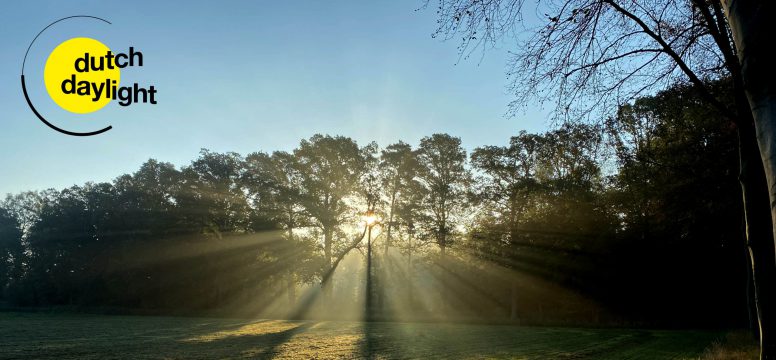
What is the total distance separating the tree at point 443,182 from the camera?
40219mm

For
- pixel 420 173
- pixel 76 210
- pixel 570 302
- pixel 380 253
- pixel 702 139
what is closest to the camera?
pixel 702 139

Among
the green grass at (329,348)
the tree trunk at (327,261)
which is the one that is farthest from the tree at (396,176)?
the green grass at (329,348)

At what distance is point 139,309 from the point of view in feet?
149

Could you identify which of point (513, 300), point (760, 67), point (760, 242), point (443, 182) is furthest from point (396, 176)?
point (760, 67)

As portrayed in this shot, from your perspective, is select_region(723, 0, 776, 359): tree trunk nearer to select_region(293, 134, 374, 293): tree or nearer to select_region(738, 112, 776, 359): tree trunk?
select_region(738, 112, 776, 359): tree trunk

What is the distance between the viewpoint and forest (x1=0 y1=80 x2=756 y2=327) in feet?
96.3

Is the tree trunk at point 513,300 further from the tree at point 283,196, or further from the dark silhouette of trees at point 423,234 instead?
the tree at point 283,196

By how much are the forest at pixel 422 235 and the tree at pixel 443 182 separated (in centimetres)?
13

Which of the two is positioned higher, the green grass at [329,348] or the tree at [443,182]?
the tree at [443,182]

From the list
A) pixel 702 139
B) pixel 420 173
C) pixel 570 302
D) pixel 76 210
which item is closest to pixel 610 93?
pixel 702 139

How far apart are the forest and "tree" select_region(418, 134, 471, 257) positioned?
0.13m

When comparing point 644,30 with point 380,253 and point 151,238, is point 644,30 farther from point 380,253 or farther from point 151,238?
point 151,238

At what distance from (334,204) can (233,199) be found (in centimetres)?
1283

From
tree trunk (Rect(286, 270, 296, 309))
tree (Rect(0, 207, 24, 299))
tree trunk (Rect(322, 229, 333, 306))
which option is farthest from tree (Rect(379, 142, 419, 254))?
tree (Rect(0, 207, 24, 299))
